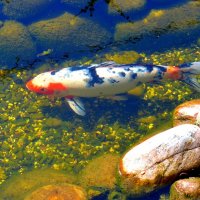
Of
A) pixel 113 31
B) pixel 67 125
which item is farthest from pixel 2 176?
pixel 113 31

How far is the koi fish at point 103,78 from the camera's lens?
305 inches

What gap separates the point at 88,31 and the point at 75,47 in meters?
0.56

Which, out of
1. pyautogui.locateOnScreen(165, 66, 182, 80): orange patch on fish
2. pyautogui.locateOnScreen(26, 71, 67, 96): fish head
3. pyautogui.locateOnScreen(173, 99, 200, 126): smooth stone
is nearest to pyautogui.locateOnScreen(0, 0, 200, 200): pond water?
pyautogui.locateOnScreen(173, 99, 200, 126): smooth stone

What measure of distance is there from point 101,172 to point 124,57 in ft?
10.3

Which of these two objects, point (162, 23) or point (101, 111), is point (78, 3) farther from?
point (101, 111)

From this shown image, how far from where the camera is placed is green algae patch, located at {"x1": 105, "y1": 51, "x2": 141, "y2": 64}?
8844 mm

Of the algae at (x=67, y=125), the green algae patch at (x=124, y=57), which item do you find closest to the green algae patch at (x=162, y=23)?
the green algae patch at (x=124, y=57)

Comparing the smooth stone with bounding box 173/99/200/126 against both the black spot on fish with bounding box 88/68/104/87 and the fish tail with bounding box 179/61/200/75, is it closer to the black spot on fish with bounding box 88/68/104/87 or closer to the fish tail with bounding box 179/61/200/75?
the fish tail with bounding box 179/61/200/75

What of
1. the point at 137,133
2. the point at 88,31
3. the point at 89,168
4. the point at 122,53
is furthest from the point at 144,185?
the point at 88,31

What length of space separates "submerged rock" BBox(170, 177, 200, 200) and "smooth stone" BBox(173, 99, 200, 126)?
48.2 inches

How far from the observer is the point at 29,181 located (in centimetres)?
683

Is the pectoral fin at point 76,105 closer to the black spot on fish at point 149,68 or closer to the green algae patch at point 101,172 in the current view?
the green algae patch at point 101,172

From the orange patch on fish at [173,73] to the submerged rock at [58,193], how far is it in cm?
281

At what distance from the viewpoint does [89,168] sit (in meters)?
6.86
